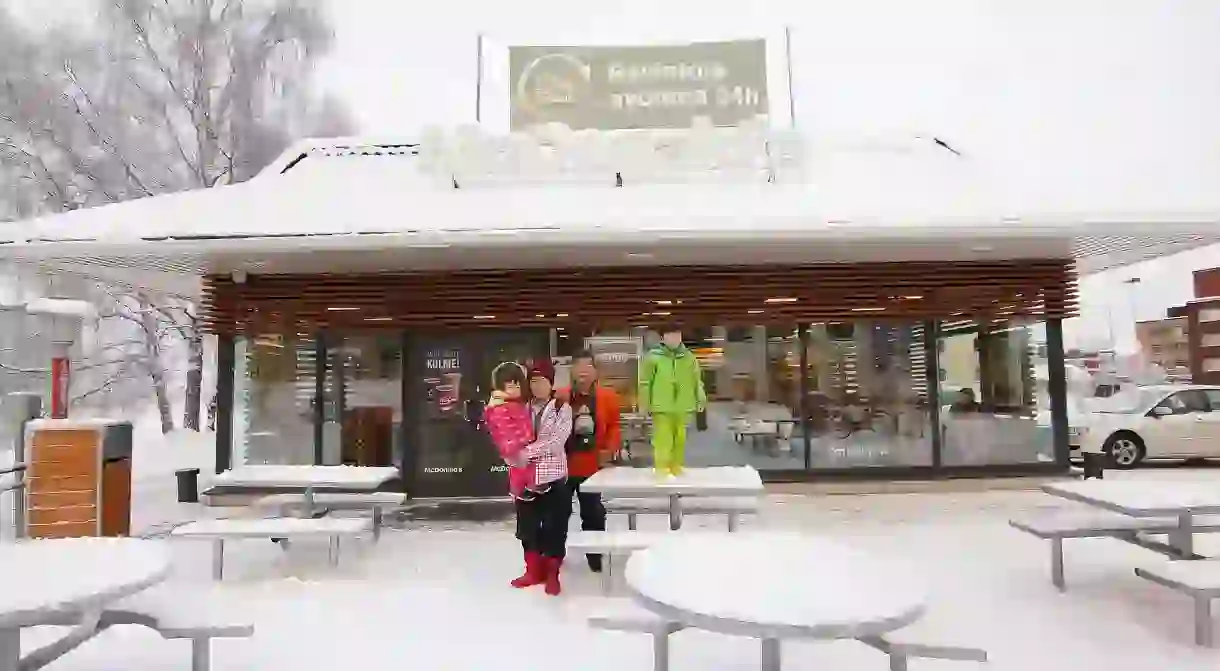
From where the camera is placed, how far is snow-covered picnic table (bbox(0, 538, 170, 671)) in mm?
2863

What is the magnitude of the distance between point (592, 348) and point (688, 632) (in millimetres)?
4980

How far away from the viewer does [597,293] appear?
29.5 ft

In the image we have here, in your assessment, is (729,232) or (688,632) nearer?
(688,632)

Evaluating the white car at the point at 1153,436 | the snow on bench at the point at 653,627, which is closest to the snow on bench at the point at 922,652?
the snow on bench at the point at 653,627

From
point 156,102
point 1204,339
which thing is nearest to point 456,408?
point 156,102

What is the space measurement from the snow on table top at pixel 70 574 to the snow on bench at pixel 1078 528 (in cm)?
521

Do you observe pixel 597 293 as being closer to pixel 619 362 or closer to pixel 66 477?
pixel 619 362

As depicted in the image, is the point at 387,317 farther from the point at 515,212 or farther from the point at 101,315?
the point at 101,315

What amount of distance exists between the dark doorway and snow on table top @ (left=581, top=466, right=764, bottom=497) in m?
3.15

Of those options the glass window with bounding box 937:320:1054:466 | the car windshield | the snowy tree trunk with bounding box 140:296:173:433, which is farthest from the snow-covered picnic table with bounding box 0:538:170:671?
the snowy tree trunk with bounding box 140:296:173:433

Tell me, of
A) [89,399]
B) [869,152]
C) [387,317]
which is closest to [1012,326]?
[869,152]

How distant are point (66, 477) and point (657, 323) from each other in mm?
5828

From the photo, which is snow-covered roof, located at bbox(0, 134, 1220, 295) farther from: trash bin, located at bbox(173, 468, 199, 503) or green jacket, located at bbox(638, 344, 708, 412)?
→ trash bin, located at bbox(173, 468, 199, 503)

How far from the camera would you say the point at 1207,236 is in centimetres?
743
